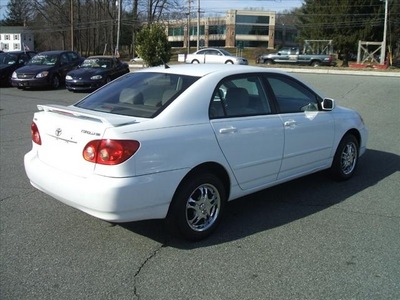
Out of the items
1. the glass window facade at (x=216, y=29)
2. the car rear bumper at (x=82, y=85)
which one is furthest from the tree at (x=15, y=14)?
the car rear bumper at (x=82, y=85)

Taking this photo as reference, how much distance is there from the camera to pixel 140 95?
431cm

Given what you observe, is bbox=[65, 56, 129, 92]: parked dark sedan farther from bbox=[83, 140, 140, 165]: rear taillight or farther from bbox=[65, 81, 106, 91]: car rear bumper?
bbox=[83, 140, 140, 165]: rear taillight

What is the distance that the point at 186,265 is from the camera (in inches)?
141

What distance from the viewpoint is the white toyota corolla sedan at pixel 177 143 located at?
137 inches

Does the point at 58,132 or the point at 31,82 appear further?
the point at 31,82

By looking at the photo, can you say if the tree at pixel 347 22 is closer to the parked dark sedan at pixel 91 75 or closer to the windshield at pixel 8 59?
the parked dark sedan at pixel 91 75

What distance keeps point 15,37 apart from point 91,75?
82.5 meters

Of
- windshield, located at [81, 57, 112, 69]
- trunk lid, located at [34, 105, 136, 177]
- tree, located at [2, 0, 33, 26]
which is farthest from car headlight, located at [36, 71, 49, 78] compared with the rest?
tree, located at [2, 0, 33, 26]

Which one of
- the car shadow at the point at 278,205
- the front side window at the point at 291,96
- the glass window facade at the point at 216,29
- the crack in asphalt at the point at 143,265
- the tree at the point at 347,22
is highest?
the glass window facade at the point at 216,29

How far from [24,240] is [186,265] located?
5.14ft

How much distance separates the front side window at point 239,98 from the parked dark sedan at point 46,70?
616 inches

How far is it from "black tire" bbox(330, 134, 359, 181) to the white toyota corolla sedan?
0.58 m

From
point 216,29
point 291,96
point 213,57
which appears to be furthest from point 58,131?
point 216,29

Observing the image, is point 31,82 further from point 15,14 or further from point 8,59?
point 15,14
